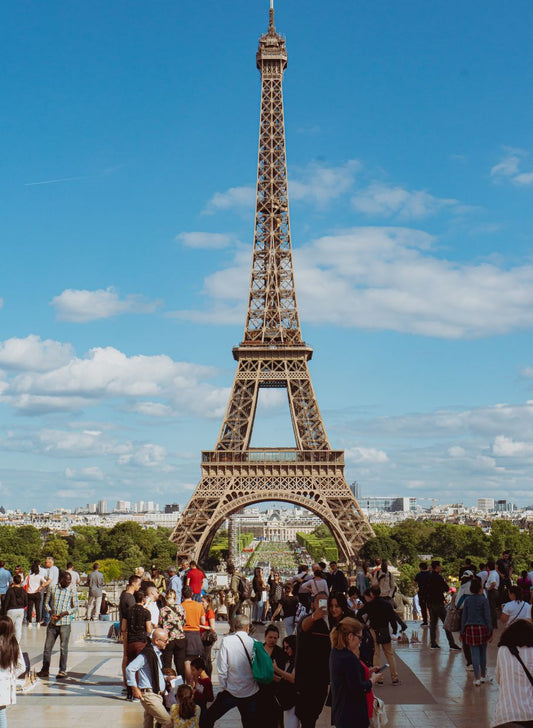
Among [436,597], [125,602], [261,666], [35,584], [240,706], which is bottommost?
[240,706]

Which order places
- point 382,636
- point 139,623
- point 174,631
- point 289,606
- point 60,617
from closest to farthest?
point 139,623
point 174,631
point 382,636
point 60,617
point 289,606

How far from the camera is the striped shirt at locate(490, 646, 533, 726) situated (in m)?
6.77

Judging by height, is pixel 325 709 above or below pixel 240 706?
below

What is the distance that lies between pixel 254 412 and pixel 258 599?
106 ft

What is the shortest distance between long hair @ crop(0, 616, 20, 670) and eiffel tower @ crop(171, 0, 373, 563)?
4058cm

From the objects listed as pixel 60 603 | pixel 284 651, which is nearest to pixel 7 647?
pixel 284 651

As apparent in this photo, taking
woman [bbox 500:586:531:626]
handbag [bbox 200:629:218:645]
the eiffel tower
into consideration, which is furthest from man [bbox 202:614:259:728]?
the eiffel tower

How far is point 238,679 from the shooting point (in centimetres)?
888

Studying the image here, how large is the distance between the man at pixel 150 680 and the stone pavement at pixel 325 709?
994 millimetres

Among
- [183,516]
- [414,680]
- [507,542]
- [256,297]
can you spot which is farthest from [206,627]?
[507,542]

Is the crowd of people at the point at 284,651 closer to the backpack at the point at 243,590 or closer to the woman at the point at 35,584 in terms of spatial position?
the backpack at the point at 243,590

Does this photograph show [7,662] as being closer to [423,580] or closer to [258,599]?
[423,580]

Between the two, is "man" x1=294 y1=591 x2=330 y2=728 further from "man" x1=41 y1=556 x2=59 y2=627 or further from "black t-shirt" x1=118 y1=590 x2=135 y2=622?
"man" x1=41 y1=556 x2=59 y2=627

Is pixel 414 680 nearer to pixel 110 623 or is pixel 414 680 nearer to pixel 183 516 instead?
pixel 110 623
